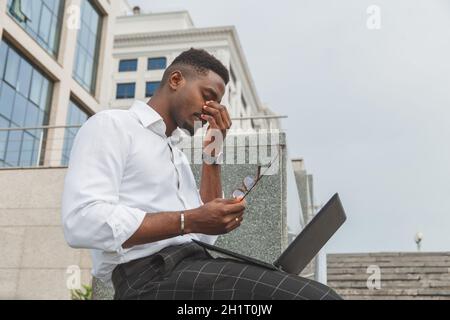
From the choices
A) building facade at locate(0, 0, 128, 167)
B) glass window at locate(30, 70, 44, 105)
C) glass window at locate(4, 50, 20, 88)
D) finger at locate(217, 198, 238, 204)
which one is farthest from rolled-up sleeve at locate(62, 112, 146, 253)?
glass window at locate(30, 70, 44, 105)

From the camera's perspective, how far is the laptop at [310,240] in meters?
1.68

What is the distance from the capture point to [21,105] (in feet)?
61.1

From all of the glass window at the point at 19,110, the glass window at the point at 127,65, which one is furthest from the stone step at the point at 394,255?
the glass window at the point at 127,65

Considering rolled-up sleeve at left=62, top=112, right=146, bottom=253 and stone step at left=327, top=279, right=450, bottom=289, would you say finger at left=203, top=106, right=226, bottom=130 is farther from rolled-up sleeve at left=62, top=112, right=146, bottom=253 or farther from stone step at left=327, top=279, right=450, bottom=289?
stone step at left=327, top=279, right=450, bottom=289

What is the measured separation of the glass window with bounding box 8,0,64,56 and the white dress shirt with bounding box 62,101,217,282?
60.0ft

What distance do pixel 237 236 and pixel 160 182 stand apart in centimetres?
248

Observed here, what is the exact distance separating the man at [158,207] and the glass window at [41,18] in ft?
59.9

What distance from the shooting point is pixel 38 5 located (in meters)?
19.5

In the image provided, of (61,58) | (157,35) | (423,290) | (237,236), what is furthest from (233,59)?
(237,236)

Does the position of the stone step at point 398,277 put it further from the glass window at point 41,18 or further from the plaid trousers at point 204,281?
the glass window at point 41,18

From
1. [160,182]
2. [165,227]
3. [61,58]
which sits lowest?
[165,227]

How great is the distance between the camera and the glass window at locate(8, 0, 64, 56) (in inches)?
722

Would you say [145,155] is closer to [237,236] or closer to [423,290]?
[237,236]

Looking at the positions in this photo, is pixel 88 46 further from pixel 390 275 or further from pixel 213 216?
pixel 213 216
